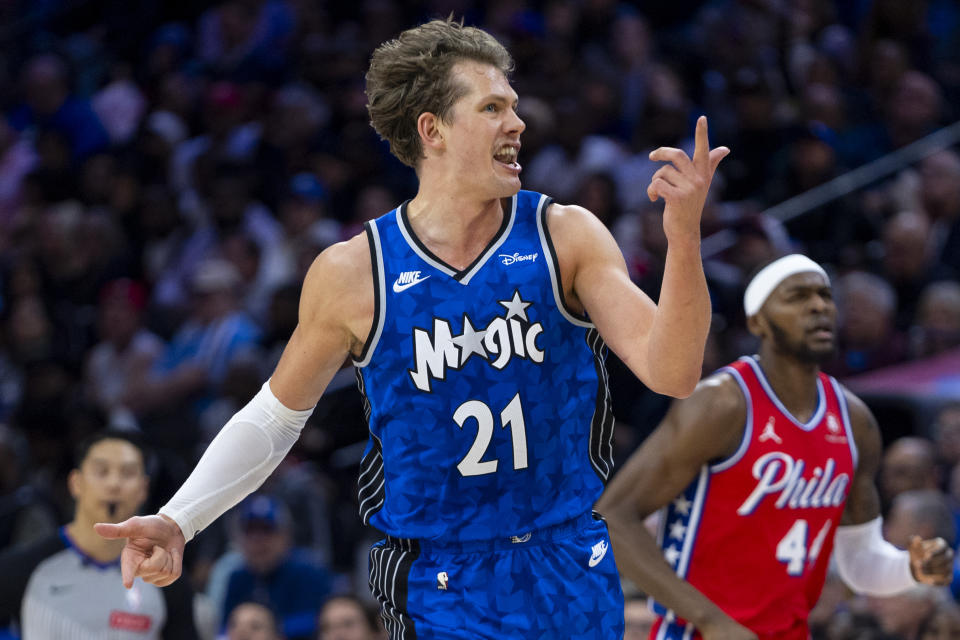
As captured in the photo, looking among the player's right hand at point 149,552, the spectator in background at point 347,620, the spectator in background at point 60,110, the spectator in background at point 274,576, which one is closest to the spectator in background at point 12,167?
the spectator in background at point 60,110

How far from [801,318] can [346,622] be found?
102 inches

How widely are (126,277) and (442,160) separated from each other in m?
6.78

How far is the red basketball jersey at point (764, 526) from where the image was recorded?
4.64 meters

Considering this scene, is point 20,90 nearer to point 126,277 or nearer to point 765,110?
point 126,277

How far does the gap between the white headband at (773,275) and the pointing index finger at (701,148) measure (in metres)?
2.36

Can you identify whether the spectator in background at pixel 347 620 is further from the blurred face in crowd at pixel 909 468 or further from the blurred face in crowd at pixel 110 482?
the blurred face in crowd at pixel 909 468

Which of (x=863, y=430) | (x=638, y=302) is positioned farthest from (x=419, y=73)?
(x=863, y=430)

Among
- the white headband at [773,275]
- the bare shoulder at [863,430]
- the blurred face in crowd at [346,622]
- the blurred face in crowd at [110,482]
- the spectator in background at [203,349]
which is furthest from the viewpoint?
the spectator in background at [203,349]

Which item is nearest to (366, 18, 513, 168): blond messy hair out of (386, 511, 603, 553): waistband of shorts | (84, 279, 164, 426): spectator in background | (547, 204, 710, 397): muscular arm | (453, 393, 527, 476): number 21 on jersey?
(547, 204, 710, 397): muscular arm

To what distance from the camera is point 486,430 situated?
3270 mm

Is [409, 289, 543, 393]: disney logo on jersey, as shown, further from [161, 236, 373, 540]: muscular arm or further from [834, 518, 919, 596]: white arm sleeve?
[834, 518, 919, 596]: white arm sleeve

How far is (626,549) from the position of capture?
4.52 metres

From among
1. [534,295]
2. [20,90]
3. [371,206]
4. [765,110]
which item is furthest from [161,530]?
[20,90]

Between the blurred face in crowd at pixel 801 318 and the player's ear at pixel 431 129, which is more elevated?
the player's ear at pixel 431 129
